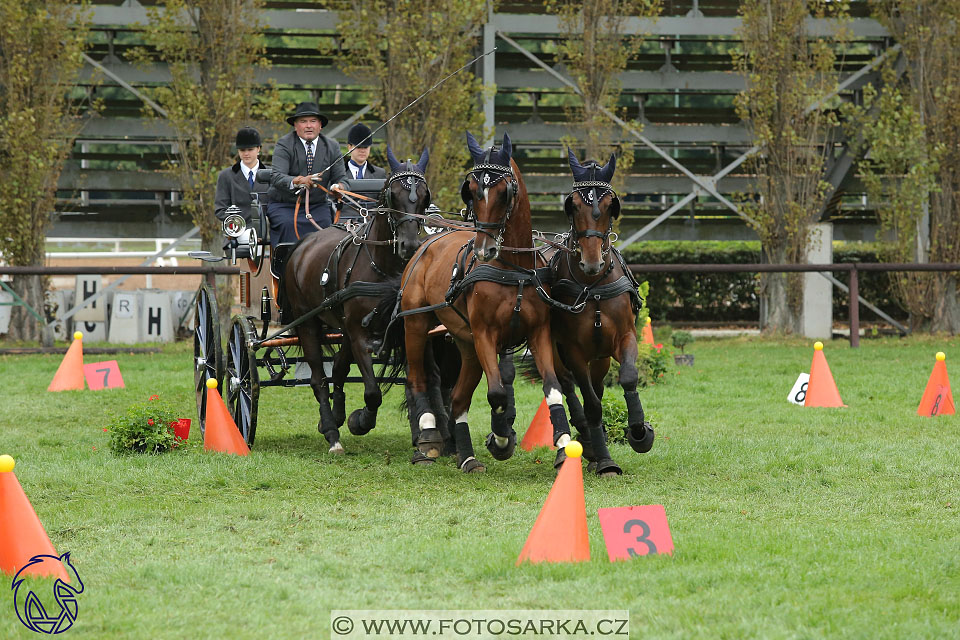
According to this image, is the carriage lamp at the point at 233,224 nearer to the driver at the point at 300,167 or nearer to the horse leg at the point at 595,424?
the driver at the point at 300,167

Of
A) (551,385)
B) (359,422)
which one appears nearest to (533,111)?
(359,422)

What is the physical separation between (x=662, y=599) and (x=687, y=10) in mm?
18027

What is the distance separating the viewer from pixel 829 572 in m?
4.59

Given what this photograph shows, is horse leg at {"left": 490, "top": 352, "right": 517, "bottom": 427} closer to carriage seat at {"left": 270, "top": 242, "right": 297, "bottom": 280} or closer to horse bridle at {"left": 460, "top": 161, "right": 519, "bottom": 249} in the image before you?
horse bridle at {"left": 460, "top": 161, "right": 519, "bottom": 249}

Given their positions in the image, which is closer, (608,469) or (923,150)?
(608,469)

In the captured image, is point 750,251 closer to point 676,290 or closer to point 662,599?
point 676,290

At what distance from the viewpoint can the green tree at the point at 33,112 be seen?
1620cm

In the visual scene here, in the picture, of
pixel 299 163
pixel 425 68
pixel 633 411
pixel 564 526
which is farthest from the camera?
pixel 425 68

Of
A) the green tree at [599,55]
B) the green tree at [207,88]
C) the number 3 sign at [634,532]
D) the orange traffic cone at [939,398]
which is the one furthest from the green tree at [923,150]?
the number 3 sign at [634,532]

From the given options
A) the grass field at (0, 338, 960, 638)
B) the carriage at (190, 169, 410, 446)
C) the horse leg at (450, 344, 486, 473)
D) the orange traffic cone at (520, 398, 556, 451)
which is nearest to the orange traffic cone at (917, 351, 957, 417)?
the grass field at (0, 338, 960, 638)

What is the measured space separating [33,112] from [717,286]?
11.1 metres

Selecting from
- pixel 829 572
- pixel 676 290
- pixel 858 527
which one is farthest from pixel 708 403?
pixel 676 290

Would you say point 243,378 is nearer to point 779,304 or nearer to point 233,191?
point 233,191

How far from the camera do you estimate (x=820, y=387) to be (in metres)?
10.1
